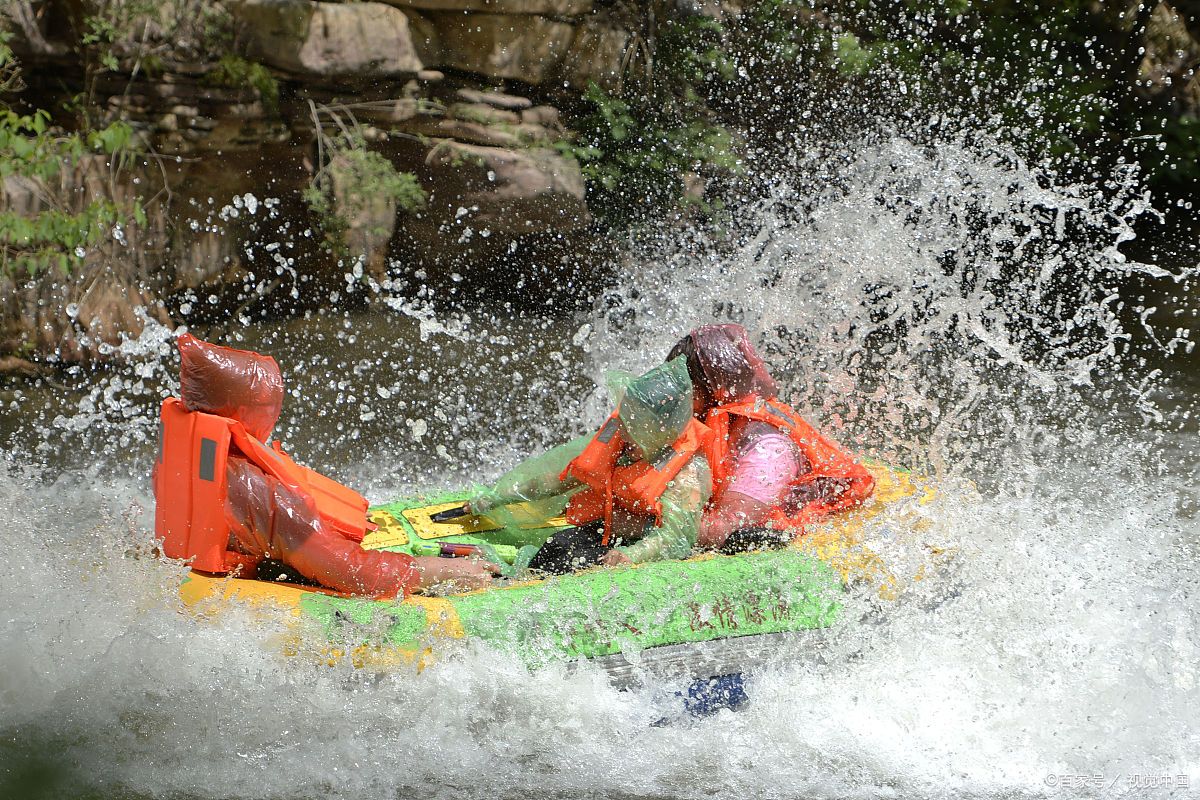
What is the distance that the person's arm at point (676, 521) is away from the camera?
3.59m

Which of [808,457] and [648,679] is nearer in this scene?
[648,679]

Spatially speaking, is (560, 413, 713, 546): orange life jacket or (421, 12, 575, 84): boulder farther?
(421, 12, 575, 84): boulder

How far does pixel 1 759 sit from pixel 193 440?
42.2 inches

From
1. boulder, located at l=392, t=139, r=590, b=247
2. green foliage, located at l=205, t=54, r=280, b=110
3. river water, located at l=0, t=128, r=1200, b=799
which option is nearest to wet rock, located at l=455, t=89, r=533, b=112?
boulder, located at l=392, t=139, r=590, b=247

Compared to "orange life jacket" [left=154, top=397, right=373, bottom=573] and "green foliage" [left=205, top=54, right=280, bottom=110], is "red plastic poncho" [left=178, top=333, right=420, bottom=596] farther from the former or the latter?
"green foliage" [left=205, top=54, right=280, bottom=110]

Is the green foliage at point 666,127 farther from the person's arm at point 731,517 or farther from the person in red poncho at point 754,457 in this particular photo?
the person's arm at point 731,517

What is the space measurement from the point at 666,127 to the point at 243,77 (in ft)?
10.4

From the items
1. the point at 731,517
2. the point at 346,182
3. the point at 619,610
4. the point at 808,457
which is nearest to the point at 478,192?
the point at 346,182

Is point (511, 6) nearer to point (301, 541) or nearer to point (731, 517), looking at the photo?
point (731, 517)

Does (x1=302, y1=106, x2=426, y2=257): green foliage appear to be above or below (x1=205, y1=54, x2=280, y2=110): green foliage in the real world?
below

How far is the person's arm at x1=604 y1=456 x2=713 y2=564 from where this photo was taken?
359cm

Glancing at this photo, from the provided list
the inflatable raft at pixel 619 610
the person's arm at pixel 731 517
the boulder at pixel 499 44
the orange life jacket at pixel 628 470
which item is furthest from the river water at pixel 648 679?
the boulder at pixel 499 44

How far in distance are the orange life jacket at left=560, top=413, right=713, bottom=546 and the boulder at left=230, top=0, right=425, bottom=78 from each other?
16.9 ft

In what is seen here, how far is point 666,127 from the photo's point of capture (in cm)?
888
